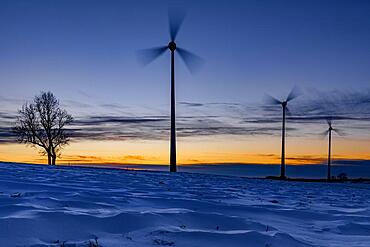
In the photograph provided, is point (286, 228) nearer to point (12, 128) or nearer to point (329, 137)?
point (12, 128)

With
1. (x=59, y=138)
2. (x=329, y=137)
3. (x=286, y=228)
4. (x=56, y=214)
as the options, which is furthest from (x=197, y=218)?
(x=329, y=137)

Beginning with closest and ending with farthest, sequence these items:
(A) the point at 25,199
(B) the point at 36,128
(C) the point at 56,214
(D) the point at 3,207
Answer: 1. (C) the point at 56,214
2. (D) the point at 3,207
3. (A) the point at 25,199
4. (B) the point at 36,128

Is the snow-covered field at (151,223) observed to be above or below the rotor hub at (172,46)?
below

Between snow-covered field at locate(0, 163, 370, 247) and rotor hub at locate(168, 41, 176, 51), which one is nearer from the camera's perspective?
snow-covered field at locate(0, 163, 370, 247)

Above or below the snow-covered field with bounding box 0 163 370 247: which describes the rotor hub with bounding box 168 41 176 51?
above

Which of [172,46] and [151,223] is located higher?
[172,46]

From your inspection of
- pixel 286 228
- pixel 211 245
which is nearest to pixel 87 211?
pixel 211 245

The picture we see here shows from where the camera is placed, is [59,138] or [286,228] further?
[59,138]

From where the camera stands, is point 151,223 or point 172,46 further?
point 172,46

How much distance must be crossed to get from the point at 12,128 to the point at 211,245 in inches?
1706

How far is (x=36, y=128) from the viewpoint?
43.8m

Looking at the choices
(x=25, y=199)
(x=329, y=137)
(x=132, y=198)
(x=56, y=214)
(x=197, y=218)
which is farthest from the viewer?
(x=329, y=137)

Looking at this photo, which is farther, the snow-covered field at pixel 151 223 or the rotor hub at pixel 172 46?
the rotor hub at pixel 172 46

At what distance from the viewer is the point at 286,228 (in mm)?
5910
